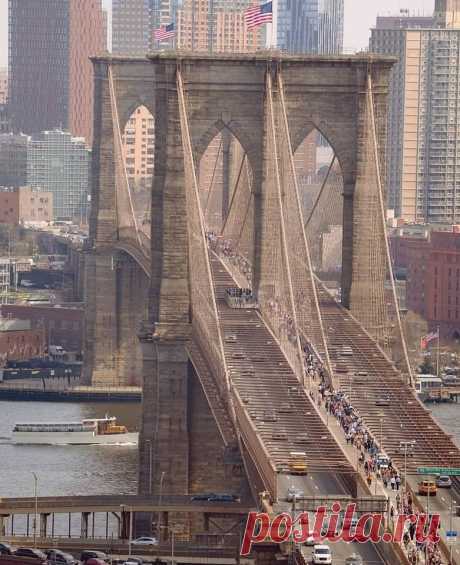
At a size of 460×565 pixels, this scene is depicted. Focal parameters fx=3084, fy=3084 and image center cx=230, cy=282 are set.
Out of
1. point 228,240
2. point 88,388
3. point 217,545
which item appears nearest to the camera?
point 217,545

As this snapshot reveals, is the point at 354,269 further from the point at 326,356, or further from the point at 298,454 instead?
the point at 298,454

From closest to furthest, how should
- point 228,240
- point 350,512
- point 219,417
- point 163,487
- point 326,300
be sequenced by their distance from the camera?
point 350,512 < point 219,417 < point 163,487 < point 326,300 < point 228,240

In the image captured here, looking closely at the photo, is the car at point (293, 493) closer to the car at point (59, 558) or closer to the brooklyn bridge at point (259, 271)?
the car at point (59, 558)

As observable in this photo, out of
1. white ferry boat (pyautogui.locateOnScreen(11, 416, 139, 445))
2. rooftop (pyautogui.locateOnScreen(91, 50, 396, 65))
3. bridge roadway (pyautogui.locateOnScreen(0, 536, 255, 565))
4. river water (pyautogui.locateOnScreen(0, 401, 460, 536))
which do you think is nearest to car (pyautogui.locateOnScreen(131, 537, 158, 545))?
bridge roadway (pyautogui.locateOnScreen(0, 536, 255, 565))

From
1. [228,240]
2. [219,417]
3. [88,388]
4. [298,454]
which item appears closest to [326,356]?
[219,417]

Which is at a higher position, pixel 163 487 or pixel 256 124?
pixel 256 124

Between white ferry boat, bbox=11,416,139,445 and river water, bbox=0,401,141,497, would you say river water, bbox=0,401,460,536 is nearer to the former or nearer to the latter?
river water, bbox=0,401,141,497

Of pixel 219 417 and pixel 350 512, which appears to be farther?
pixel 219 417
